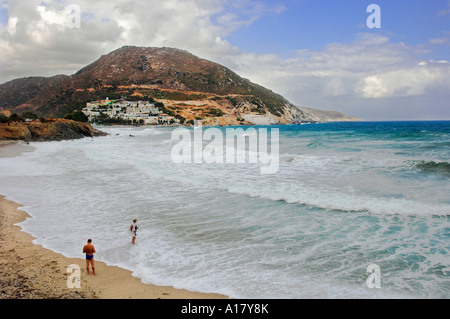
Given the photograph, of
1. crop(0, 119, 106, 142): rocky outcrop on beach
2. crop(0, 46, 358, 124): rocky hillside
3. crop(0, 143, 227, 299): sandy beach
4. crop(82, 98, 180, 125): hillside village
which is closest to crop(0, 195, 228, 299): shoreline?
crop(0, 143, 227, 299): sandy beach

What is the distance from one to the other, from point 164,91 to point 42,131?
4868 inches

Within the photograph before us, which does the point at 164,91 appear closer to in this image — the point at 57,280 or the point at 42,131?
the point at 42,131

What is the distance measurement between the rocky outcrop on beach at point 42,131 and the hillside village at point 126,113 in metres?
73.5

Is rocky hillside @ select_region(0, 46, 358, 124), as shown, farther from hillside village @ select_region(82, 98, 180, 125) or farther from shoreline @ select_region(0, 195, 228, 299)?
shoreline @ select_region(0, 195, 228, 299)

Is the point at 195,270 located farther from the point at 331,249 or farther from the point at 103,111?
the point at 103,111

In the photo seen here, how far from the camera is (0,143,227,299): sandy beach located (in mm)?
5031

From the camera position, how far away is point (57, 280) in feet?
18.0

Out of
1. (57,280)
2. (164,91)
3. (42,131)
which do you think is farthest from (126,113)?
(57,280)

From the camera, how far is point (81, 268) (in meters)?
6.10

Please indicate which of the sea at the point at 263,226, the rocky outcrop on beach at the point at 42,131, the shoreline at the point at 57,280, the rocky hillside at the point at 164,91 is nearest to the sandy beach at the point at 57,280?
the shoreline at the point at 57,280

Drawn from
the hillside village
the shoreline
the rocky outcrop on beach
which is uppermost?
the hillside village

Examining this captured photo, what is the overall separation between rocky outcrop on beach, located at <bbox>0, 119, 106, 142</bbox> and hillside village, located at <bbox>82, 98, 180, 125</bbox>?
241ft

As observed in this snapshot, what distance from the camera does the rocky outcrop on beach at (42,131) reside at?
3834 centimetres
